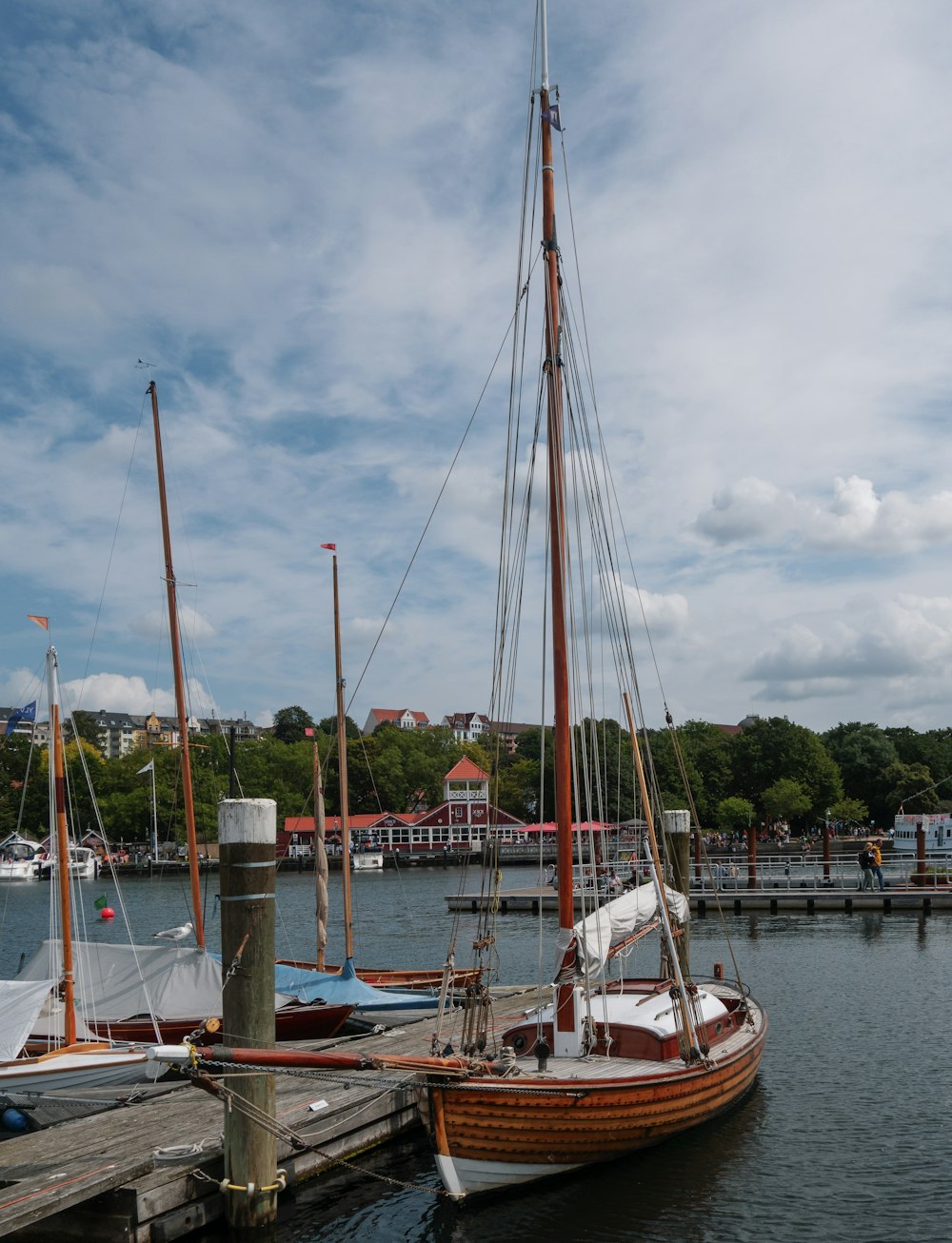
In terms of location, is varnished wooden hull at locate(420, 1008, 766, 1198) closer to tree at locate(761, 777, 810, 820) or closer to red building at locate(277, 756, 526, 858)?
tree at locate(761, 777, 810, 820)

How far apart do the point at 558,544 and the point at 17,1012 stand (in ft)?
40.0

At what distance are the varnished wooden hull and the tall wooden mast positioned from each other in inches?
74.3

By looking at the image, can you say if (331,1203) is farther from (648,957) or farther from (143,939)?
(143,939)

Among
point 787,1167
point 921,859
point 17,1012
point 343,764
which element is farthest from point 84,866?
point 787,1167

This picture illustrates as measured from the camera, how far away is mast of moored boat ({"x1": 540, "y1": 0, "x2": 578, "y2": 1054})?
17984 mm

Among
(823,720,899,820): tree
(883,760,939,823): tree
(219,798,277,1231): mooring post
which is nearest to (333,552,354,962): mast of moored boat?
(219,798,277,1231): mooring post

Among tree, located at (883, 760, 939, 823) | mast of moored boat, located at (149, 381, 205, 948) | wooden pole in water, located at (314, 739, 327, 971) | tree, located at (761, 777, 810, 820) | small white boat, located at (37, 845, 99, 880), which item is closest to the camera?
mast of moored boat, located at (149, 381, 205, 948)

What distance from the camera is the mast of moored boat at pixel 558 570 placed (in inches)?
708

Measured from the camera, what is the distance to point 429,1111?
572 inches

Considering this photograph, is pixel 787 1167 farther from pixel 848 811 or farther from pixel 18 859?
pixel 848 811

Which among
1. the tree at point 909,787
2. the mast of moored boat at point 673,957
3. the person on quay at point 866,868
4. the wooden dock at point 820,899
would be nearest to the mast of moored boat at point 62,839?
the mast of moored boat at point 673,957

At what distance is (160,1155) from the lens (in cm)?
1429

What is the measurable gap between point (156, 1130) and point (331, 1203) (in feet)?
9.32

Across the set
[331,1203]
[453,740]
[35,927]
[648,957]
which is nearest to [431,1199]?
[331,1203]
